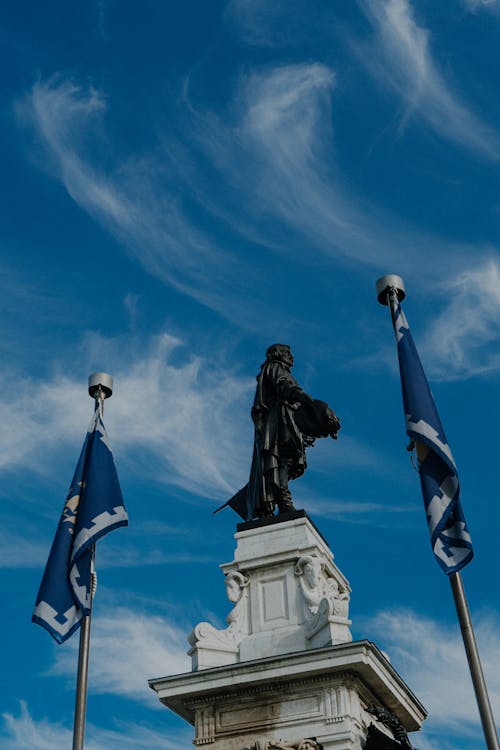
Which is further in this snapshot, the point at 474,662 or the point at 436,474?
the point at 436,474

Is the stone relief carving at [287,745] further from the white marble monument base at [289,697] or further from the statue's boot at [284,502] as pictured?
the statue's boot at [284,502]

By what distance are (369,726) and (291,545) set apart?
9.86 ft

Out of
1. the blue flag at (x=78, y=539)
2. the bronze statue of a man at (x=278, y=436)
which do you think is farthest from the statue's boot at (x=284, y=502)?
the blue flag at (x=78, y=539)

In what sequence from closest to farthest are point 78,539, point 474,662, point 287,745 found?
point 474,662 < point 287,745 < point 78,539

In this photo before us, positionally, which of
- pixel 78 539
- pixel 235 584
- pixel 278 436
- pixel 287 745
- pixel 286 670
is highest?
pixel 278 436

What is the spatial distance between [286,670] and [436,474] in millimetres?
3341

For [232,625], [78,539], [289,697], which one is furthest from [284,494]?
[289,697]

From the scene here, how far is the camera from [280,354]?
18047 mm

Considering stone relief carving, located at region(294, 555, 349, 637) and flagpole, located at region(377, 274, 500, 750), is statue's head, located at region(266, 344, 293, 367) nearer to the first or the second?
stone relief carving, located at region(294, 555, 349, 637)

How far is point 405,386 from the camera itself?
1438 centimetres

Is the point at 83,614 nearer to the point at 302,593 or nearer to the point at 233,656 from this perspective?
the point at 233,656

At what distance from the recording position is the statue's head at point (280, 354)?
1800cm

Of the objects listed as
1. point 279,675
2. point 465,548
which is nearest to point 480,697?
point 465,548

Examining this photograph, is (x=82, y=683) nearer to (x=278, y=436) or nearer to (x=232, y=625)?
(x=232, y=625)
